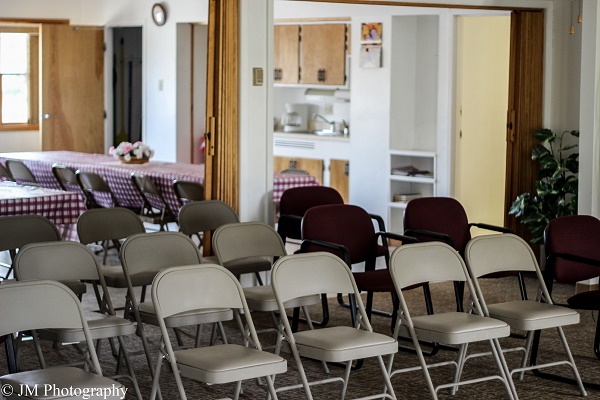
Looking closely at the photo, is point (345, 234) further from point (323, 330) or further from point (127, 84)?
point (127, 84)

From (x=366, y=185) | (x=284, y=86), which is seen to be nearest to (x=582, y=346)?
(x=366, y=185)

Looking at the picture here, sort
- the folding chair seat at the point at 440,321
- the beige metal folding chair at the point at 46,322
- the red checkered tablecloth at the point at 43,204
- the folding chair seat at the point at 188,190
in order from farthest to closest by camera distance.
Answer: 1. the folding chair seat at the point at 188,190
2. the red checkered tablecloth at the point at 43,204
3. the folding chair seat at the point at 440,321
4. the beige metal folding chair at the point at 46,322

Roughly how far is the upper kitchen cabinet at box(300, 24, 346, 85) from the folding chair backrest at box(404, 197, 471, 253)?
4357 mm

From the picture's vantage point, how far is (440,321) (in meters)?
5.39

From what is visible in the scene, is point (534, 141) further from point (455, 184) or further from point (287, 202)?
point (287, 202)

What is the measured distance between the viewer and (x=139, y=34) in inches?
518

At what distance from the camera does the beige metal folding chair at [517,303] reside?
559cm

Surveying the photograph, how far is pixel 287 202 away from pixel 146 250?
2.22 m

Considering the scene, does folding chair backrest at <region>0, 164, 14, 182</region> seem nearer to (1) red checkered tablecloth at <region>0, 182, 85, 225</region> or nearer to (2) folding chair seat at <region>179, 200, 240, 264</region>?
(1) red checkered tablecloth at <region>0, 182, 85, 225</region>

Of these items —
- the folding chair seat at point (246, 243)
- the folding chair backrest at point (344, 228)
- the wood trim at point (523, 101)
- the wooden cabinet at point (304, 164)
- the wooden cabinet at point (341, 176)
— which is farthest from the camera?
the wooden cabinet at point (304, 164)

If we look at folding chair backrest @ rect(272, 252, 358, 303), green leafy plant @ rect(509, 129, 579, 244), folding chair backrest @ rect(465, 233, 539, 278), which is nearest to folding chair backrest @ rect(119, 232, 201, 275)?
folding chair backrest @ rect(272, 252, 358, 303)

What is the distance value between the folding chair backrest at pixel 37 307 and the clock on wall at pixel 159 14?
28.3 feet

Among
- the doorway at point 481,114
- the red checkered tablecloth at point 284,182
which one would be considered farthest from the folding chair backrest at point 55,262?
the doorway at point 481,114

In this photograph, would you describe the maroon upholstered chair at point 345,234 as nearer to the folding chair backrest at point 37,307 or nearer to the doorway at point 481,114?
the folding chair backrest at point 37,307
